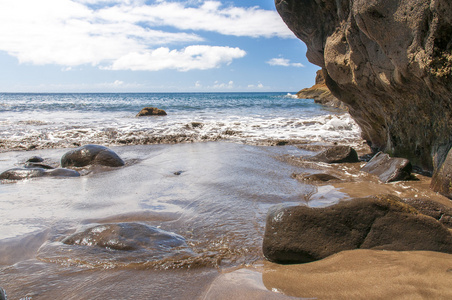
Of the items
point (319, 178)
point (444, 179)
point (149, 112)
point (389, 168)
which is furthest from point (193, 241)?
point (149, 112)

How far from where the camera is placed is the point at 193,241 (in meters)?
2.91

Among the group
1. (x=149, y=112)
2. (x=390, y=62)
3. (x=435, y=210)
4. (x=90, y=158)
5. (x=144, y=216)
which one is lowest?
(x=144, y=216)

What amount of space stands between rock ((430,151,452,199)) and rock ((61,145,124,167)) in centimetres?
555

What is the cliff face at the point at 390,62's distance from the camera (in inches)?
145

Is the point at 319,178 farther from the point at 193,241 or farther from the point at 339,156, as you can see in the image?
the point at 193,241

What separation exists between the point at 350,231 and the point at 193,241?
1.37 m

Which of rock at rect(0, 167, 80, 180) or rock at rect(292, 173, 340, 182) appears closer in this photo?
rock at rect(292, 173, 340, 182)

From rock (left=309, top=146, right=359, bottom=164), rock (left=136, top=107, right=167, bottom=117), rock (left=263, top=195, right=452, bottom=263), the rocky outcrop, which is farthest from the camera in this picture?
rock (left=136, top=107, right=167, bottom=117)

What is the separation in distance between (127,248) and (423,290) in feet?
7.19

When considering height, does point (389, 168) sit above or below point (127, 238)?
above

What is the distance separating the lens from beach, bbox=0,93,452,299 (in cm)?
211

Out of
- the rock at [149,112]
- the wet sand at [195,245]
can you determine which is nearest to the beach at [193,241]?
the wet sand at [195,245]

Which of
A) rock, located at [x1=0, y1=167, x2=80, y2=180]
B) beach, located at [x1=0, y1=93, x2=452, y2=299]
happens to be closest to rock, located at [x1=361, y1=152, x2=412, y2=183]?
beach, located at [x1=0, y1=93, x2=452, y2=299]

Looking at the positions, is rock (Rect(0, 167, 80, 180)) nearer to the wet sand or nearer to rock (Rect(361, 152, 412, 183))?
the wet sand
